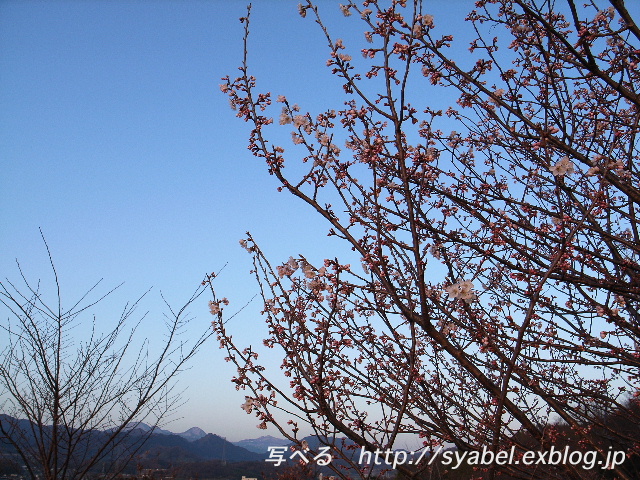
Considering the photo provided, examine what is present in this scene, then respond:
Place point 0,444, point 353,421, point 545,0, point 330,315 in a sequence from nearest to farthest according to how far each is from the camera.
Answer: point 330,315
point 353,421
point 545,0
point 0,444

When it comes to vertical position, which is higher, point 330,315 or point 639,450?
point 330,315

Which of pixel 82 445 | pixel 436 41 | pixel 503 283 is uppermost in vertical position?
pixel 436 41

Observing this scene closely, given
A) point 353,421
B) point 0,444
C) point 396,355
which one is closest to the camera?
point 353,421

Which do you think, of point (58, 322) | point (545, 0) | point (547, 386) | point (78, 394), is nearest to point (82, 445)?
point (78, 394)

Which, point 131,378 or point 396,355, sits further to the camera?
point 131,378

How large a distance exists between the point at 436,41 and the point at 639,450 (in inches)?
145

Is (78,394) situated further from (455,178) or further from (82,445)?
(455,178)

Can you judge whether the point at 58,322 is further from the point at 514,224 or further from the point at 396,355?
the point at 514,224

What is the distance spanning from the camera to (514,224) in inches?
151

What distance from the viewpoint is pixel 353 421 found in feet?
9.91

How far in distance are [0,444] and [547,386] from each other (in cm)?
488

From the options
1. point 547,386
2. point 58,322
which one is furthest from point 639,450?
point 58,322

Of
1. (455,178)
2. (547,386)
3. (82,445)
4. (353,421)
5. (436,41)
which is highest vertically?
(436,41)

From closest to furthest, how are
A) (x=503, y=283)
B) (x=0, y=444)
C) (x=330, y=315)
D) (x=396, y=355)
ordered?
(x=330, y=315) < (x=396, y=355) < (x=0, y=444) < (x=503, y=283)
